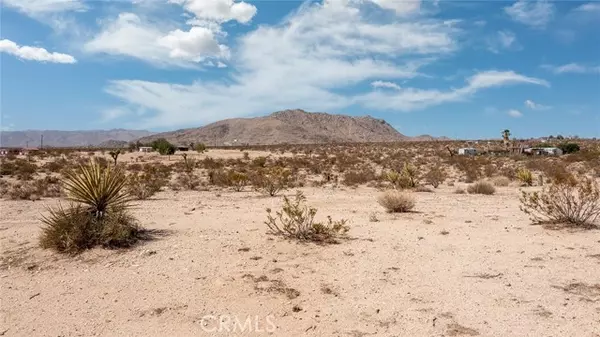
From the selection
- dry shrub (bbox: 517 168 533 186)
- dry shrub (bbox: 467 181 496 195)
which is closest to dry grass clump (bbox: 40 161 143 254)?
dry shrub (bbox: 467 181 496 195)

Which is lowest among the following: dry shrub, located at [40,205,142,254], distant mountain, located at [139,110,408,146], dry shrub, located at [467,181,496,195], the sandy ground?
the sandy ground

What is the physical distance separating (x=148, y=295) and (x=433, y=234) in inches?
235

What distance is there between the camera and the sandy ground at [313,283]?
18.3 ft

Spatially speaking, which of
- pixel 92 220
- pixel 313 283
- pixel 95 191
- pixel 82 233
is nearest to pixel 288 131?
pixel 95 191

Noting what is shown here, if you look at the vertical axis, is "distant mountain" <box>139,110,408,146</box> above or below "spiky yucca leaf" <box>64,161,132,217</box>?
above

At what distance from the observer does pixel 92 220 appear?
8805 millimetres

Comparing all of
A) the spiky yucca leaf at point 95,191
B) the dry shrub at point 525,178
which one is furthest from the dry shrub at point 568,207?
the dry shrub at point 525,178

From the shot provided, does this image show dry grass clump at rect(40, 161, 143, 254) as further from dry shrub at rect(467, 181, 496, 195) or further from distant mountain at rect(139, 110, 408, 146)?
distant mountain at rect(139, 110, 408, 146)

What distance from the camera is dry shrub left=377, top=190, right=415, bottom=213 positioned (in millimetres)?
12688

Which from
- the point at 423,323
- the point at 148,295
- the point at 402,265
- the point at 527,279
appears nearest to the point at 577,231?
the point at 527,279

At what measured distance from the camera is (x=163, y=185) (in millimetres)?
20672

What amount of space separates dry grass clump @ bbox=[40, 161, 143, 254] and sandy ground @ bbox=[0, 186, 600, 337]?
29 centimetres

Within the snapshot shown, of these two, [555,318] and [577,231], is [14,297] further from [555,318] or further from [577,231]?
[577,231]

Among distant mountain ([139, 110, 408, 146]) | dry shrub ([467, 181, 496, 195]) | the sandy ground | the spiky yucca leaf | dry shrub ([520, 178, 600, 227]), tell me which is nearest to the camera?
the sandy ground
